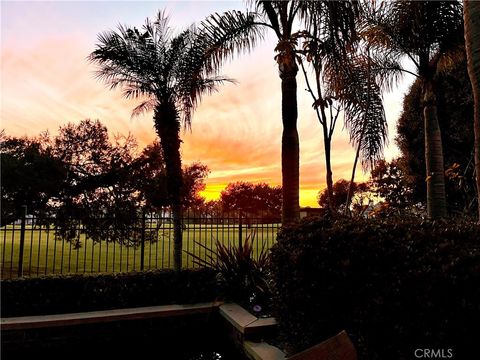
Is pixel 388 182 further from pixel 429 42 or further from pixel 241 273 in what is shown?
pixel 241 273

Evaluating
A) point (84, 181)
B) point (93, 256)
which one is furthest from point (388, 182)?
point (84, 181)

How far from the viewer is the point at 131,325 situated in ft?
18.2

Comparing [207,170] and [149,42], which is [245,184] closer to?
[207,170]

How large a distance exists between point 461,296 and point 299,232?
178 centimetres

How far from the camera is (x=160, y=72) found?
8.23m

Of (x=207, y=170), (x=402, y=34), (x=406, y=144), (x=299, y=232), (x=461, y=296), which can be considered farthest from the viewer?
(x=207, y=170)

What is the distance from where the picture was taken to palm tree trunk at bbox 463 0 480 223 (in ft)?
11.1

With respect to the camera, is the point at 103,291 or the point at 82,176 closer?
the point at 103,291

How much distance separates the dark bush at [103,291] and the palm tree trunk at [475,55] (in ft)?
15.0

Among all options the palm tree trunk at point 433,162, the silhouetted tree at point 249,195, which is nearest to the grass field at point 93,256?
the palm tree trunk at point 433,162

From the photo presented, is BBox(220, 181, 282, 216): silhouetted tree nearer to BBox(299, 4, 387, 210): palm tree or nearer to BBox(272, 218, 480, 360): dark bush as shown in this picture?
BBox(299, 4, 387, 210): palm tree

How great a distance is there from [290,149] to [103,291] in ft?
12.7

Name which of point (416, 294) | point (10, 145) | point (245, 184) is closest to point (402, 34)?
point (416, 294)

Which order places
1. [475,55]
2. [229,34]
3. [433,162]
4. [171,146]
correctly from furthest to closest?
[171,146]
[433,162]
[229,34]
[475,55]
